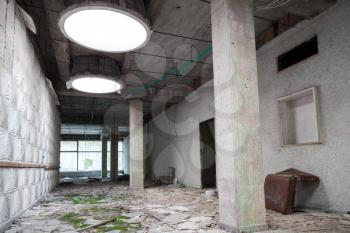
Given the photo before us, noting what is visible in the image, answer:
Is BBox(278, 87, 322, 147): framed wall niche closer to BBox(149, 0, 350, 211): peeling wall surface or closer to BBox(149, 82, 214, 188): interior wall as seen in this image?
BBox(149, 0, 350, 211): peeling wall surface

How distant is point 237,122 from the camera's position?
140 inches

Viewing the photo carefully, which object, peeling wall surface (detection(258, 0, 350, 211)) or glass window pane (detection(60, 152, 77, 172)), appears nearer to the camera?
peeling wall surface (detection(258, 0, 350, 211))

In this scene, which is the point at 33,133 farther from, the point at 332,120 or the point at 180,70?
the point at 332,120

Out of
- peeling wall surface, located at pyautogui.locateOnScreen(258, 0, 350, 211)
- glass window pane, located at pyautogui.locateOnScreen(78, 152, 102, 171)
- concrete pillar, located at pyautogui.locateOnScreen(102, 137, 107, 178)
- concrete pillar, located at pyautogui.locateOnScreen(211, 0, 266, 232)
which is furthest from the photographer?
glass window pane, located at pyautogui.locateOnScreen(78, 152, 102, 171)

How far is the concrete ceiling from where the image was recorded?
4738 mm

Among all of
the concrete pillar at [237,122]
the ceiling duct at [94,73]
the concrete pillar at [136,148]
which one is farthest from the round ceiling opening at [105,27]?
the concrete pillar at [136,148]

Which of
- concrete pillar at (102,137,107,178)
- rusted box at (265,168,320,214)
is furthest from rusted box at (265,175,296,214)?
concrete pillar at (102,137,107,178)

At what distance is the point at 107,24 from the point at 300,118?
163 inches

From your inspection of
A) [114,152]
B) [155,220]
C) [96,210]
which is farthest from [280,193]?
[114,152]

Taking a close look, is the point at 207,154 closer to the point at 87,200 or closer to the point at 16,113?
the point at 87,200

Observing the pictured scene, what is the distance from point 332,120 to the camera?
4.59 metres

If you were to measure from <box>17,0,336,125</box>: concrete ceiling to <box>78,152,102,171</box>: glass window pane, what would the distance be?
14199 mm

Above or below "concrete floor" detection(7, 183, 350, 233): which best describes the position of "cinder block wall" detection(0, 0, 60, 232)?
above

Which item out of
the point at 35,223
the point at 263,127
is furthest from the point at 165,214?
the point at 263,127
